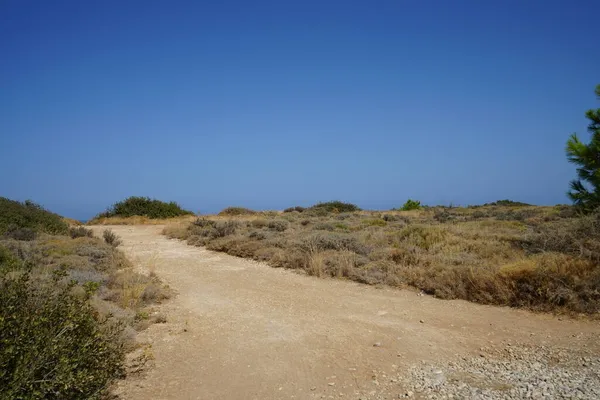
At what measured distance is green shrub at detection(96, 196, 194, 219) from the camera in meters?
29.8

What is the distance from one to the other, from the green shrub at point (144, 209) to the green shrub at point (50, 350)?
26.5m

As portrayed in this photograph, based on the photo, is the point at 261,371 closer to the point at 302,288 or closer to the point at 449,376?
the point at 449,376

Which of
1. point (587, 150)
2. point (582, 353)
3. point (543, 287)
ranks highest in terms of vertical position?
point (587, 150)

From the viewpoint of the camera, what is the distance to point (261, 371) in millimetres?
5074

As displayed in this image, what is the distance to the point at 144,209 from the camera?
3019 cm

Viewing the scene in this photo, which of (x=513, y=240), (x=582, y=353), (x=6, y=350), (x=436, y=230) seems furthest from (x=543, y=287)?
(x=6, y=350)

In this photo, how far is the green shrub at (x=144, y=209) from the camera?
29.8m

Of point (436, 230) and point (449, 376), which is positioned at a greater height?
point (436, 230)

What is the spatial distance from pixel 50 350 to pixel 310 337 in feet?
11.7

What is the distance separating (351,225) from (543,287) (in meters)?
10.3

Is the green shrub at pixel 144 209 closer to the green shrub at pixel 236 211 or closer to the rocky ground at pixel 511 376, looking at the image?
the green shrub at pixel 236 211

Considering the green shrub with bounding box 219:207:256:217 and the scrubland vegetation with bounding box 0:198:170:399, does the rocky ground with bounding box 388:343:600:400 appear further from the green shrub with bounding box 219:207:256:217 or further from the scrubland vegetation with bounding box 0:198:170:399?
the green shrub with bounding box 219:207:256:217

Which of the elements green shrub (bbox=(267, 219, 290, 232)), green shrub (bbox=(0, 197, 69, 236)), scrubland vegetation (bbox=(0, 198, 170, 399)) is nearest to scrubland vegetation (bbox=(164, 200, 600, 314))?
green shrub (bbox=(267, 219, 290, 232))

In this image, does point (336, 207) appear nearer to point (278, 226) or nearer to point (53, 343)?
point (278, 226)
